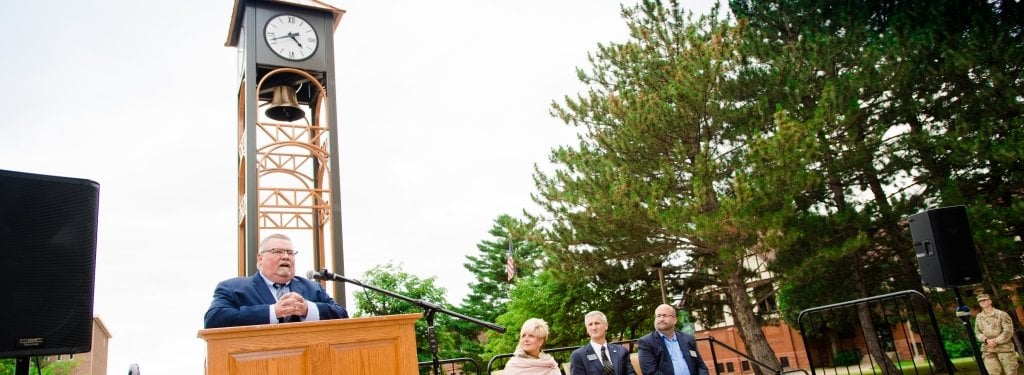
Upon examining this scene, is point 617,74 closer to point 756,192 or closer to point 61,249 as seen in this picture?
point 756,192

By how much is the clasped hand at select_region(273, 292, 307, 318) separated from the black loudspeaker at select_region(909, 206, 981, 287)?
4.95 m

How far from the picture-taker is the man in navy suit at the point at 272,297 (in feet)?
10.1

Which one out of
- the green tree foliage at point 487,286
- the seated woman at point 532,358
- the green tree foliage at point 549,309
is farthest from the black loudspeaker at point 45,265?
the green tree foliage at point 487,286

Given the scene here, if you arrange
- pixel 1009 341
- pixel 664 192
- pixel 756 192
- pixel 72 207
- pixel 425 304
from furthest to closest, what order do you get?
pixel 664 192 < pixel 756 192 < pixel 1009 341 < pixel 425 304 < pixel 72 207

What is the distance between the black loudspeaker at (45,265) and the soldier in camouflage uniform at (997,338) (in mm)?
10804

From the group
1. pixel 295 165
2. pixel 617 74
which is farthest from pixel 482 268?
pixel 295 165

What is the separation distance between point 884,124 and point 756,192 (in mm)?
3974

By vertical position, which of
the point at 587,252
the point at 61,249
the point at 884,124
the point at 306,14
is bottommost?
the point at 61,249

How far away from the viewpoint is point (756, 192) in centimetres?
1250

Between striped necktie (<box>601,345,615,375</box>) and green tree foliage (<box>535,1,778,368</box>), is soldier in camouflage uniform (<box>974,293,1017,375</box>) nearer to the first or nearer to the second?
green tree foliage (<box>535,1,778,368</box>)

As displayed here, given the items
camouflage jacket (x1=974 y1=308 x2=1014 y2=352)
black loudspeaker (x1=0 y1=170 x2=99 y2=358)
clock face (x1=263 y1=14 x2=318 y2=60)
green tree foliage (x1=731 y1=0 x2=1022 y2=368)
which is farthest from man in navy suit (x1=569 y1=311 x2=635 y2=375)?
green tree foliage (x1=731 y1=0 x2=1022 y2=368)

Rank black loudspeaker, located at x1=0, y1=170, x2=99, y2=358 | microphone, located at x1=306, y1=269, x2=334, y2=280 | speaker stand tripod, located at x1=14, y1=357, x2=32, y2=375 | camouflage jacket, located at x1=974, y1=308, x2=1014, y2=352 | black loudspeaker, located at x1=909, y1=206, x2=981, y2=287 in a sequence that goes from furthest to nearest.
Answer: camouflage jacket, located at x1=974, y1=308, x2=1014, y2=352 < black loudspeaker, located at x1=909, y1=206, x2=981, y2=287 < microphone, located at x1=306, y1=269, x2=334, y2=280 < speaker stand tripod, located at x1=14, y1=357, x2=32, y2=375 < black loudspeaker, located at x1=0, y1=170, x2=99, y2=358

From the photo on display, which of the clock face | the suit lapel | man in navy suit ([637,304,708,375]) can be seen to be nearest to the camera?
the suit lapel

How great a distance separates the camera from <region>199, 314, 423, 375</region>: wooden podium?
2.61 meters
